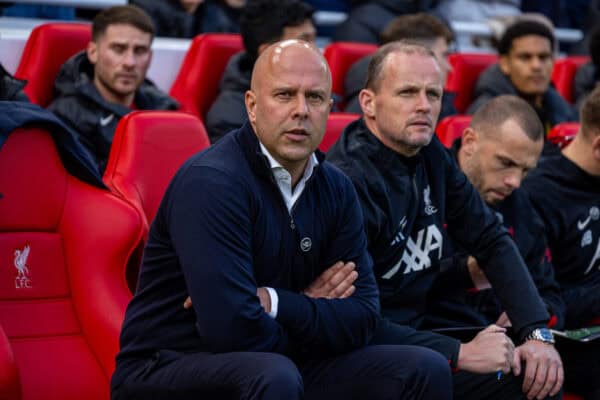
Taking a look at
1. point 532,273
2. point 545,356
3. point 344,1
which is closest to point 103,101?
point 532,273

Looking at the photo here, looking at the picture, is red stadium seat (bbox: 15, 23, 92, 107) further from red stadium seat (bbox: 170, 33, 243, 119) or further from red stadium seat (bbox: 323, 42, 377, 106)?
red stadium seat (bbox: 323, 42, 377, 106)

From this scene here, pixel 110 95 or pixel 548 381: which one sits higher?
pixel 110 95

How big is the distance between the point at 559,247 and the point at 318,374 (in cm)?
157

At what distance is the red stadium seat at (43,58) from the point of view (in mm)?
4527

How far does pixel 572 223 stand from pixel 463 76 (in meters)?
2.10

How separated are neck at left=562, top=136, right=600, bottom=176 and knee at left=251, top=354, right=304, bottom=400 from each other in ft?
6.48

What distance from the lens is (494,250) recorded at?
3.29 meters

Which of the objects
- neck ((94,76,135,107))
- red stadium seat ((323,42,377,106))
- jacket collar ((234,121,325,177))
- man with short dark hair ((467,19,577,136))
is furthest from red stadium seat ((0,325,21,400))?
man with short dark hair ((467,19,577,136))

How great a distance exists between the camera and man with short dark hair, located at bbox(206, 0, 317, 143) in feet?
15.5

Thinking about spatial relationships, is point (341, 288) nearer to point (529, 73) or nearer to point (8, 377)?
point (8, 377)

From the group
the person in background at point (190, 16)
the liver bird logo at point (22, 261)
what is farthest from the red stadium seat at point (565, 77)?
the liver bird logo at point (22, 261)

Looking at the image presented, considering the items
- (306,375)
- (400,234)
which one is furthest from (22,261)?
(400,234)

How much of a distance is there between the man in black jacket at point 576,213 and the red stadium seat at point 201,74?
166 centimetres

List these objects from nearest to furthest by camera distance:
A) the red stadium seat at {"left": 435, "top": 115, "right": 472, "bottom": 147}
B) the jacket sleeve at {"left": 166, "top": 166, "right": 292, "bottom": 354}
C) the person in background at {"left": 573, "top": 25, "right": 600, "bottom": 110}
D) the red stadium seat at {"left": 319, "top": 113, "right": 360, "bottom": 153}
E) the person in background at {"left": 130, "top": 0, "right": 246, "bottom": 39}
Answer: the jacket sleeve at {"left": 166, "top": 166, "right": 292, "bottom": 354}, the red stadium seat at {"left": 319, "top": 113, "right": 360, "bottom": 153}, the red stadium seat at {"left": 435, "top": 115, "right": 472, "bottom": 147}, the person in background at {"left": 130, "top": 0, "right": 246, "bottom": 39}, the person in background at {"left": 573, "top": 25, "right": 600, "bottom": 110}
